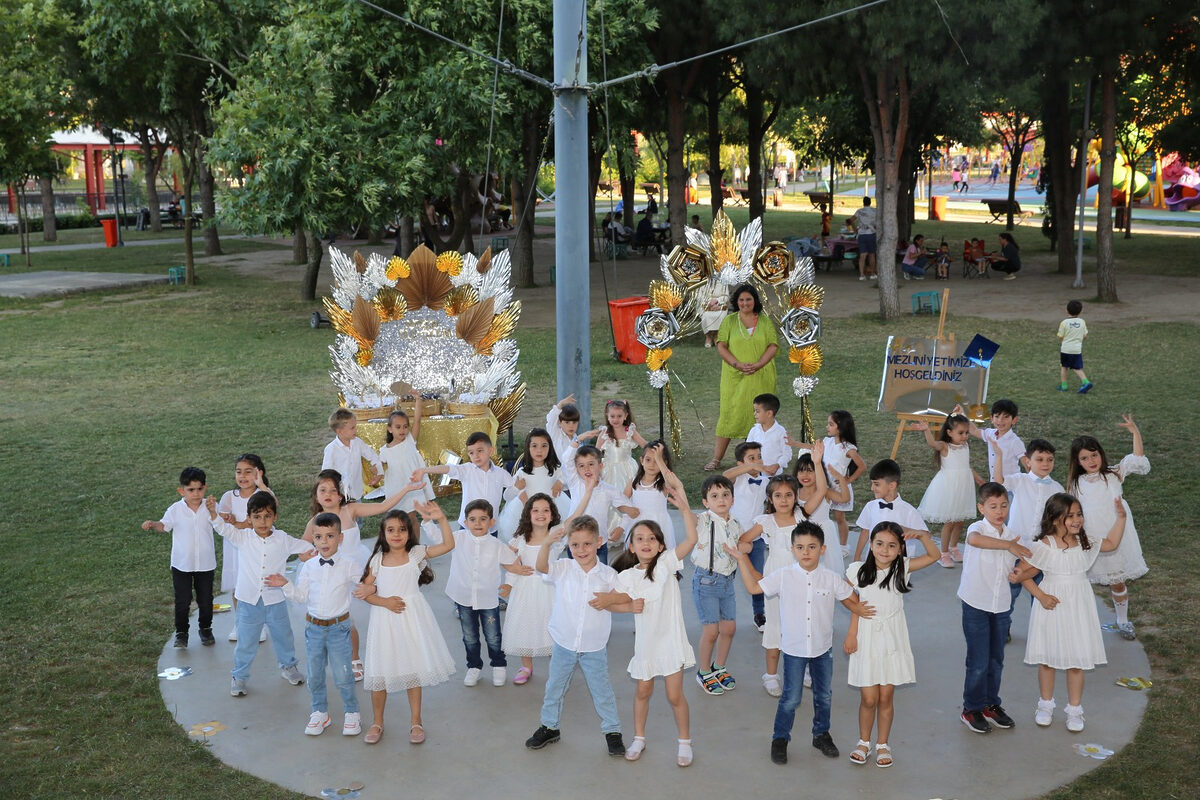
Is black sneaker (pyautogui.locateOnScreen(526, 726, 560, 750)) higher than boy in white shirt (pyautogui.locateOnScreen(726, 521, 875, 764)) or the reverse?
the reverse

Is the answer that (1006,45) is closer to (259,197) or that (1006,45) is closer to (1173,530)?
(1173,530)

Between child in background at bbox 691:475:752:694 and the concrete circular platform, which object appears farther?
child in background at bbox 691:475:752:694

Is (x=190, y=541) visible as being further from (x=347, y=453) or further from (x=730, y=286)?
(x=730, y=286)

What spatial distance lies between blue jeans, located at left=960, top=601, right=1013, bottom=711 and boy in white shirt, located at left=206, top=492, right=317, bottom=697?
11.6 feet

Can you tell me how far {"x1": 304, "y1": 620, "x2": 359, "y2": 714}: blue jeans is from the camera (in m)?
6.09

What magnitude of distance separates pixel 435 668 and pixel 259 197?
14204 mm

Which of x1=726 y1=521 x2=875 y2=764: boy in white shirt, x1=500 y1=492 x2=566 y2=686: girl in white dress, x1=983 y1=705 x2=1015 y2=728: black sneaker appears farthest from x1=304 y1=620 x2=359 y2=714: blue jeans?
x1=983 y1=705 x2=1015 y2=728: black sneaker

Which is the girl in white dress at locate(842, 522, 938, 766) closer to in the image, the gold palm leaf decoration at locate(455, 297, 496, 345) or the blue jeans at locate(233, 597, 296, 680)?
the blue jeans at locate(233, 597, 296, 680)

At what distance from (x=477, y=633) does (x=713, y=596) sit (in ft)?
4.48

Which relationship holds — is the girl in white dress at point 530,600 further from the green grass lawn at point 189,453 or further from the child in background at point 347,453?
the child in background at point 347,453

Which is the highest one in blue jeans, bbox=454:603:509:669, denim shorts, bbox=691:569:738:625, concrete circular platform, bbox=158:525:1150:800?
denim shorts, bbox=691:569:738:625

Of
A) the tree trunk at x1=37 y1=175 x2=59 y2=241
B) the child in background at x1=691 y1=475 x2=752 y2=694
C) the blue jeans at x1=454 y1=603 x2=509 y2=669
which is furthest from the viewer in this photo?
the tree trunk at x1=37 y1=175 x2=59 y2=241

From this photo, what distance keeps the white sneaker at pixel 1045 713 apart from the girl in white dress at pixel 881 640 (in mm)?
910

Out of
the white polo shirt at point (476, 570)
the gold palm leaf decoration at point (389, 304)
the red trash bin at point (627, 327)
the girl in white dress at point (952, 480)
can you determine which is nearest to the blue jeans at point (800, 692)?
the white polo shirt at point (476, 570)
